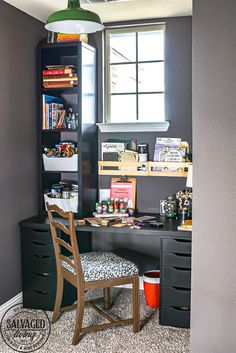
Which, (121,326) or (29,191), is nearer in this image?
(121,326)

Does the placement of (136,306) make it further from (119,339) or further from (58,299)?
(58,299)

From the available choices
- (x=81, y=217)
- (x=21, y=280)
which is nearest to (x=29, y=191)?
(x=81, y=217)

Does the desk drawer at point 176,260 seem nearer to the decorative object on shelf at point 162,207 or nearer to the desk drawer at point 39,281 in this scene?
the decorative object on shelf at point 162,207

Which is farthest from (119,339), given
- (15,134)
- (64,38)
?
(64,38)

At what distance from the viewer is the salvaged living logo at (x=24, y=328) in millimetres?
2889

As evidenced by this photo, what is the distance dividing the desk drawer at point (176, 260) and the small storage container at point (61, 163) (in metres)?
1.05

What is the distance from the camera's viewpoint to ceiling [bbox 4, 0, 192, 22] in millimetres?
3242

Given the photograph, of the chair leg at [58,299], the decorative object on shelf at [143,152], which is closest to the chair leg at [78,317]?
the chair leg at [58,299]

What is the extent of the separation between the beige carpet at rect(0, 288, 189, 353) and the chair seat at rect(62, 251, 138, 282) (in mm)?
415

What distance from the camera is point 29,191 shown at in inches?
144

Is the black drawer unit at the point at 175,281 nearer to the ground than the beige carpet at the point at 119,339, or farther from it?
farther from it

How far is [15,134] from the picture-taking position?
340 cm

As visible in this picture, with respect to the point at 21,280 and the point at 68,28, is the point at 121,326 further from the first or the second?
the point at 68,28

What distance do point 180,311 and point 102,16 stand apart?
7.91ft
